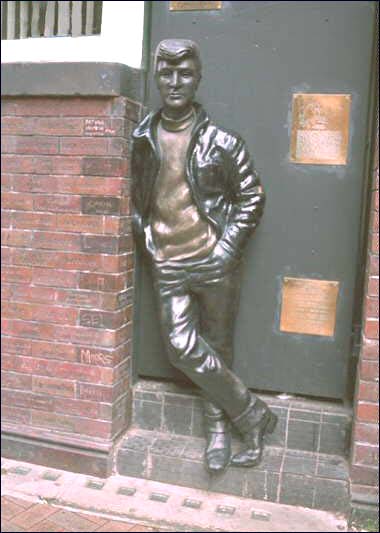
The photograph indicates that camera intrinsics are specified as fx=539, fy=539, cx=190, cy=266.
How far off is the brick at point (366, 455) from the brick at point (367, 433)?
0.03m

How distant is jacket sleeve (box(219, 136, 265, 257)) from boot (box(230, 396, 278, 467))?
0.87 m

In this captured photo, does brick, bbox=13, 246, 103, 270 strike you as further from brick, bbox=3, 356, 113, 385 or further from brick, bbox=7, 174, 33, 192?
brick, bbox=3, 356, 113, 385

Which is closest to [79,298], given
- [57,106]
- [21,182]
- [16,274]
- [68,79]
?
[16,274]

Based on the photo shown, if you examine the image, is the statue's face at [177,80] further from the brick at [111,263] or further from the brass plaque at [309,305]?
the brass plaque at [309,305]

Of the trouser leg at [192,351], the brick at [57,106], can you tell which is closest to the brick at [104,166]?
the brick at [57,106]

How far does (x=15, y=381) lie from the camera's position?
318 centimetres

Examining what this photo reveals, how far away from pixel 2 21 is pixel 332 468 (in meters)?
3.13

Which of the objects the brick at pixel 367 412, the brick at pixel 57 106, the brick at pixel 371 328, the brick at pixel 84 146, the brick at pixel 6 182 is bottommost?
the brick at pixel 367 412

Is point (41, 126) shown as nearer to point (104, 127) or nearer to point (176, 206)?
point (104, 127)

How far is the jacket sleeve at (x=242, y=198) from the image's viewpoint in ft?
9.36

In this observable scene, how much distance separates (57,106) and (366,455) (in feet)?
7.99

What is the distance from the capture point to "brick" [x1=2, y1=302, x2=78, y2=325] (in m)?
3.04

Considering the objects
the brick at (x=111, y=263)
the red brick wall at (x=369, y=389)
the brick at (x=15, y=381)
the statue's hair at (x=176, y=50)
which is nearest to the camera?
the red brick wall at (x=369, y=389)

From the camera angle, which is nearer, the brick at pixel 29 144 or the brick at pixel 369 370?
the brick at pixel 369 370
